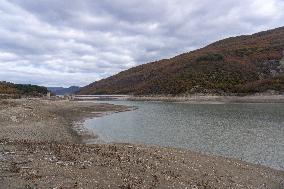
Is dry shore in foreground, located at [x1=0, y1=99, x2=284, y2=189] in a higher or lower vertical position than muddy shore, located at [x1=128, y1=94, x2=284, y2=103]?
lower

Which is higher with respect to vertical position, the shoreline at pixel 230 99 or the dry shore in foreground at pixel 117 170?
the shoreline at pixel 230 99

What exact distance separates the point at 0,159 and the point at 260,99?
122m

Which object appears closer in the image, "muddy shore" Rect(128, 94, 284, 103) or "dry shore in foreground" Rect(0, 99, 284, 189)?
"dry shore in foreground" Rect(0, 99, 284, 189)

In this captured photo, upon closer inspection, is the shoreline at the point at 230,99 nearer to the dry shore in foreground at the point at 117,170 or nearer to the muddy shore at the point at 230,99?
the muddy shore at the point at 230,99

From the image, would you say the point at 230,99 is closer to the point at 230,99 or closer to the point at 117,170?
the point at 230,99

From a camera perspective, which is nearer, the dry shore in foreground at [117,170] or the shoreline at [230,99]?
the dry shore in foreground at [117,170]

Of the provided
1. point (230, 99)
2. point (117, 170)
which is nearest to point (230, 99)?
point (230, 99)

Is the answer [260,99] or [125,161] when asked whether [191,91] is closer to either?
[260,99]

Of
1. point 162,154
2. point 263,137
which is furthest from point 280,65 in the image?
point 162,154

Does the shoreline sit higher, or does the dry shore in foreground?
the shoreline

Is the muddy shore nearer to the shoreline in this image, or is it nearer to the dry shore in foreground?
the shoreline

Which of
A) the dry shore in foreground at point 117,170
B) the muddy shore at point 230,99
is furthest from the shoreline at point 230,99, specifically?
the dry shore in foreground at point 117,170

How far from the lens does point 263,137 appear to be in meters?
44.1

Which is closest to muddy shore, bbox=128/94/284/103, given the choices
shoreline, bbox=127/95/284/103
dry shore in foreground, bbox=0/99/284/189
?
shoreline, bbox=127/95/284/103
